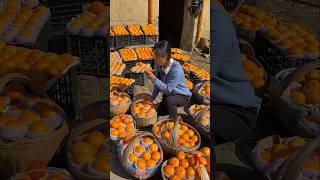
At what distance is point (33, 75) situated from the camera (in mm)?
1658


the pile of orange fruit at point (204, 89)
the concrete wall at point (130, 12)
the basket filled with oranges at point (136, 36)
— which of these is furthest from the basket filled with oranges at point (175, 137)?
the concrete wall at point (130, 12)

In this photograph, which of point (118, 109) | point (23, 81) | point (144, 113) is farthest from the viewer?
point (118, 109)

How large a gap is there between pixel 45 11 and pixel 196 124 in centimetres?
223

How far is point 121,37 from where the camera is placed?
587 cm

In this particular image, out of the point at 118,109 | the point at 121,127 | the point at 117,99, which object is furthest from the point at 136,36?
the point at 121,127

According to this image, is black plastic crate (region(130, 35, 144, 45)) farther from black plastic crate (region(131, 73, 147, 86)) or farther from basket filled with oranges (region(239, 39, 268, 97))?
basket filled with oranges (region(239, 39, 268, 97))

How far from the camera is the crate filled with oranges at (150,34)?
19.9 ft

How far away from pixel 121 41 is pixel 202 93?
2168 mm

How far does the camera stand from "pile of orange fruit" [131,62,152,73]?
4961mm

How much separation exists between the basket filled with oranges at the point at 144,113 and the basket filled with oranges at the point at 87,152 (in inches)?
80.4

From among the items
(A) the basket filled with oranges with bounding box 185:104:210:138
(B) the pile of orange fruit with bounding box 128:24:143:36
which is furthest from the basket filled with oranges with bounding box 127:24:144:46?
(A) the basket filled with oranges with bounding box 185:104:210:138

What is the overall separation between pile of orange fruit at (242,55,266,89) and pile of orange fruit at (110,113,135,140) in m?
2.45

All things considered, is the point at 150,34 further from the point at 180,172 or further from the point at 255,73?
the point at 255,73

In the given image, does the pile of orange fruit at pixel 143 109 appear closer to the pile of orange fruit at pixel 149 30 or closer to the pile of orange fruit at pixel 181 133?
the pile of orange fruit at pixel 181 133
